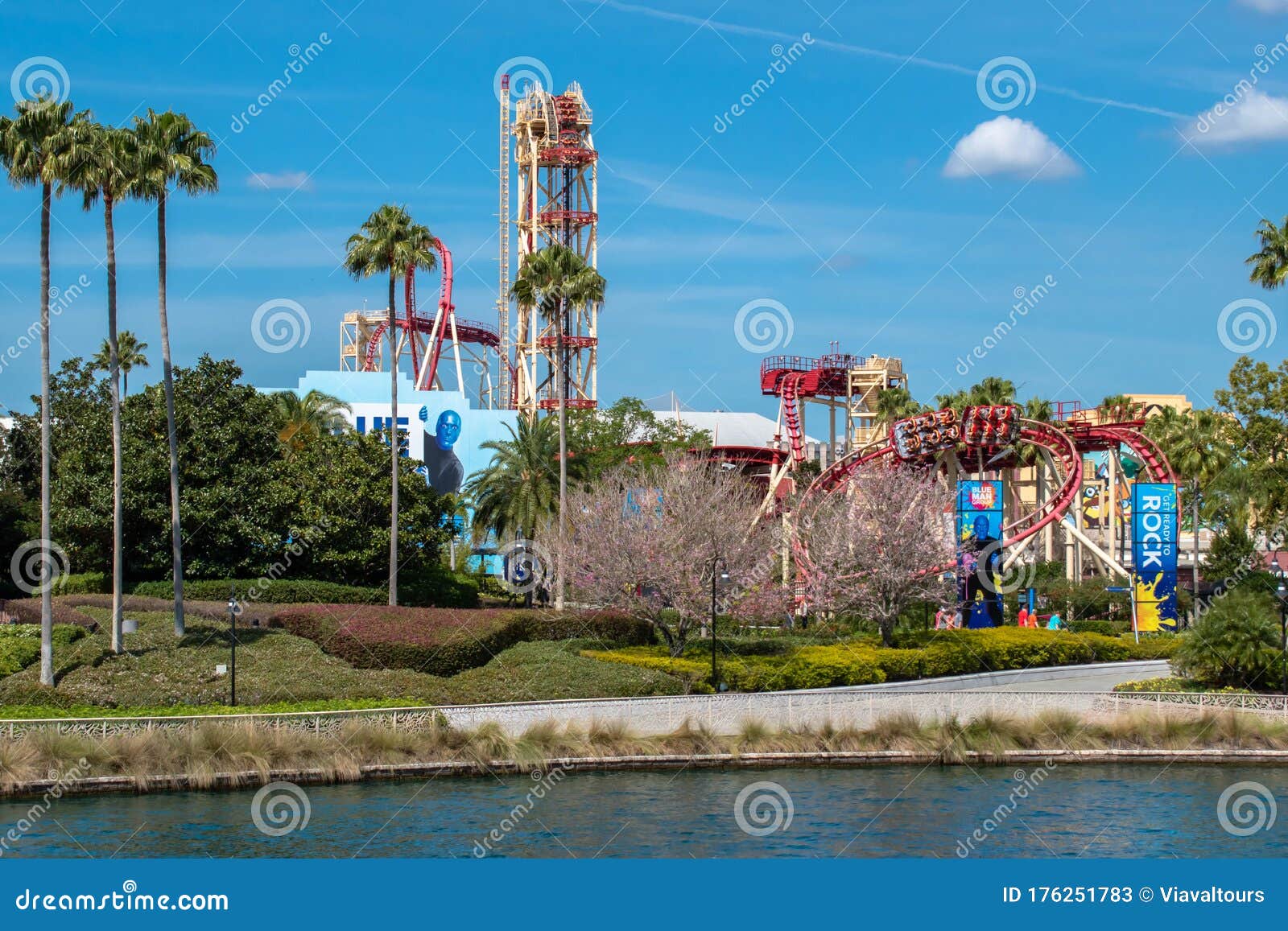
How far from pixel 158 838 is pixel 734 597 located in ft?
71.0

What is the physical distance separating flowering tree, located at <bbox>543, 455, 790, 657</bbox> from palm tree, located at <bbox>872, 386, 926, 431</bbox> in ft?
118

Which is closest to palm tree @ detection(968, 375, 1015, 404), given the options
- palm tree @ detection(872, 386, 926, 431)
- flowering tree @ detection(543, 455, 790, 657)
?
palm tree @ detection(872, 386, 926, 431)

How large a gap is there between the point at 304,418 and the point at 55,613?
2852cm

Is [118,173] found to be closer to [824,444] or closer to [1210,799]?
[1210,799]

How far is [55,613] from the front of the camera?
135 feet

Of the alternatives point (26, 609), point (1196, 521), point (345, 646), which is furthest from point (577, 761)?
point (1196, 521)

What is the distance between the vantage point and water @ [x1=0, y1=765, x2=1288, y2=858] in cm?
2339

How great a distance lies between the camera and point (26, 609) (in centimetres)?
4325

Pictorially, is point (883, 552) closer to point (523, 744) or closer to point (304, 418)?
point (523, 744)

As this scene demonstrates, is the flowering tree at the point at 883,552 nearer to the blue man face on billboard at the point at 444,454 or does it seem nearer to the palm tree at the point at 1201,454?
the palm tree at the point at 1201,454

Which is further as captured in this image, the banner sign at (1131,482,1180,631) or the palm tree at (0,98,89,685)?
the banner sign at (1131,482,1180,631)

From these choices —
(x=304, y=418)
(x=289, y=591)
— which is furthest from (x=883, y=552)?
(x=304, y=418)

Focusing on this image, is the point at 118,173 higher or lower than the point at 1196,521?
higher

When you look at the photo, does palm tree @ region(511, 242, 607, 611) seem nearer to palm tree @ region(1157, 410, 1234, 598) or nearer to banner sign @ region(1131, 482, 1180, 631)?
banner sign @ region(1131, 482, 1180, 631)
